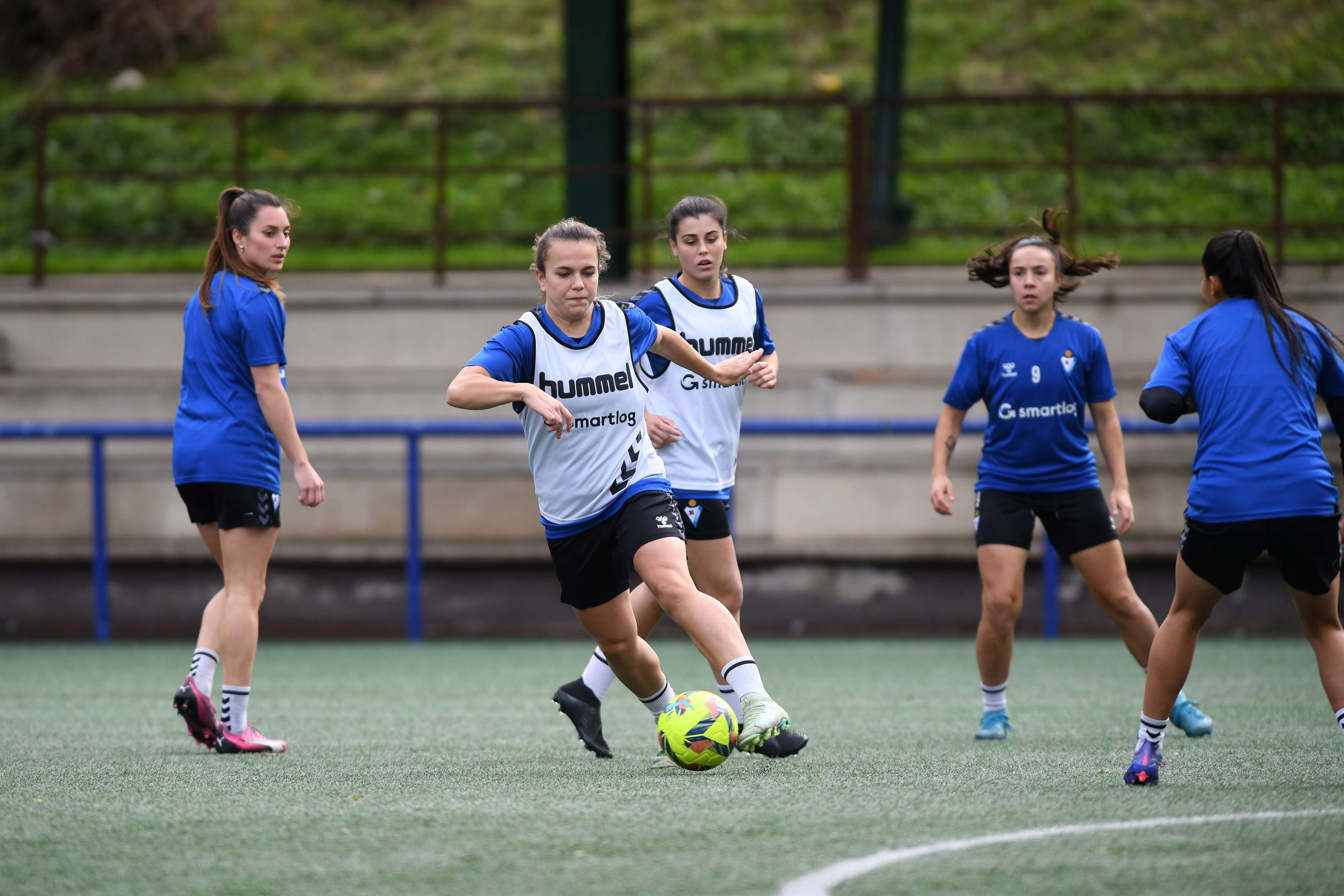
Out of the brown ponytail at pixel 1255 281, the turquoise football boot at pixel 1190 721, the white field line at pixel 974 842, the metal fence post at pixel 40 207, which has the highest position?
the metal fence post at pixel 40 207

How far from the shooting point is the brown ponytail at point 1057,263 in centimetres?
583

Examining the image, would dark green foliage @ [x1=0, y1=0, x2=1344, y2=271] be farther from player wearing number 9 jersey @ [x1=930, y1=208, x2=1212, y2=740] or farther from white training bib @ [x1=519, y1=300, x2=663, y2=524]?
white training bib @ [x1=519, y1=300, x2=663, y2=524]

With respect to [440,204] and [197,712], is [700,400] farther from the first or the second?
[440,204]

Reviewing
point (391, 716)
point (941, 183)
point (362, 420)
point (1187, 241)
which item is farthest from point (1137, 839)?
point (941, 183)

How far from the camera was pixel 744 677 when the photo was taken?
4508 millimetres

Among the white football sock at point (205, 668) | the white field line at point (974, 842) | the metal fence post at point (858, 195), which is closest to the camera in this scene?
the white field line at point (974, 842)

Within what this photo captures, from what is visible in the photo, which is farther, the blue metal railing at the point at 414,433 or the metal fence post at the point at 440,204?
the metal fence post at the point at 440,204

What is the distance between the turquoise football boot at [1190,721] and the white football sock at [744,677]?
1943 millimetres

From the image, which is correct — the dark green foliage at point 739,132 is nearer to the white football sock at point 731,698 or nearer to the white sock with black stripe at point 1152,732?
the white football sock at point 731,698

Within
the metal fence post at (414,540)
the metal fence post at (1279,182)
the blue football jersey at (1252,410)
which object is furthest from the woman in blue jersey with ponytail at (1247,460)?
the metal fence post at (1279,182)

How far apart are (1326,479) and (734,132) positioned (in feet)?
49.4

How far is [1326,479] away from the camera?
4.13 meters

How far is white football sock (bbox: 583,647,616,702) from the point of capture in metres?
5.29

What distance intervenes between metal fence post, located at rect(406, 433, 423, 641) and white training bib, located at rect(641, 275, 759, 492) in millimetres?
5101
